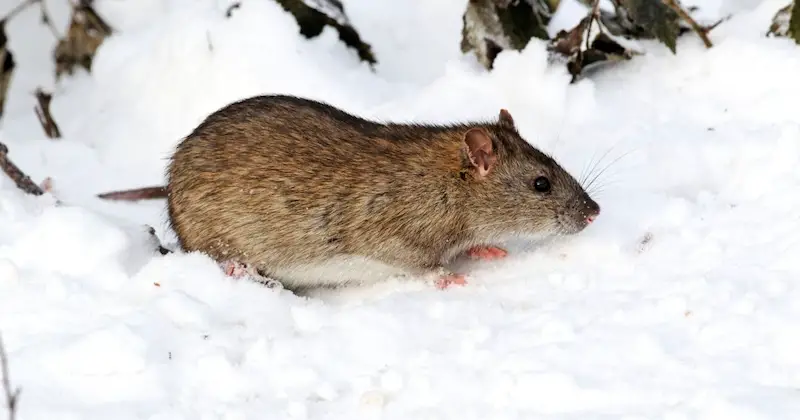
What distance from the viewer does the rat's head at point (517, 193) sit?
4.70 meters

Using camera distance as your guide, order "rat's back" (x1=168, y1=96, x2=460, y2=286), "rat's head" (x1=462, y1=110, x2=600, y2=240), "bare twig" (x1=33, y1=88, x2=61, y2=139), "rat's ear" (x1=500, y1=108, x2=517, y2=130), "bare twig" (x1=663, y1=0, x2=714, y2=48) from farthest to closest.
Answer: "bare twig" (x1=33, y1=88, x2=61, y2=139), "bare twig" (x1=663, y1=0, x2=714, y2=48), "rat's ear" (x1=500, y1=108, x2=517, y2=130), "rat's head" (x1=462, y1=110, x2=600, y2=240), "rat's back" (x1=168, y1=96, x2=460, y2=286)

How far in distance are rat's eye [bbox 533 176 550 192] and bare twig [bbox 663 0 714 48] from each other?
1489 millimetres

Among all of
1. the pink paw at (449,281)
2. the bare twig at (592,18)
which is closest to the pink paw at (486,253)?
the pink paw at (449,281)

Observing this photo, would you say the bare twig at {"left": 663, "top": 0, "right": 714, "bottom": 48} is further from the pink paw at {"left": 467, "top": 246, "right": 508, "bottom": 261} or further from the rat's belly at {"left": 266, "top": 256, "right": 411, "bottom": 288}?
the rat's belly at {"left": 266, "top": 256, "right": 411, "bottom": 288}

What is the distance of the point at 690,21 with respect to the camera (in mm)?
5613

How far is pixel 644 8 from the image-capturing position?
5.59 meters

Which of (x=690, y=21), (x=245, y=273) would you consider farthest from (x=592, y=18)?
(x=245, y=273)

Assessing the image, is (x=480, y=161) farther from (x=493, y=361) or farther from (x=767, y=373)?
(x=767, y=373)

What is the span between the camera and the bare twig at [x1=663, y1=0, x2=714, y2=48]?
5.55 metres

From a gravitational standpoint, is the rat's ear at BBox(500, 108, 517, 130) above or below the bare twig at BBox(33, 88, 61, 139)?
above

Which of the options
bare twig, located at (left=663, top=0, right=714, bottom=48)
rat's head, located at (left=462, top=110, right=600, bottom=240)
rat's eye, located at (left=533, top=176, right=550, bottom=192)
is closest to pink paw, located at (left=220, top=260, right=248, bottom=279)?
rat's head, located at (left=462, top=110, right=600, bottom=240)

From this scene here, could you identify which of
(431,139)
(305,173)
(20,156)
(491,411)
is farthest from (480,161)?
(20,156)

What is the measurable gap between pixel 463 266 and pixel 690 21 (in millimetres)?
2031

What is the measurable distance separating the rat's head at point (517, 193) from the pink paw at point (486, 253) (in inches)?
3.6
